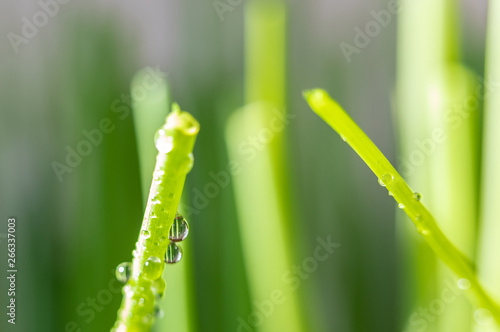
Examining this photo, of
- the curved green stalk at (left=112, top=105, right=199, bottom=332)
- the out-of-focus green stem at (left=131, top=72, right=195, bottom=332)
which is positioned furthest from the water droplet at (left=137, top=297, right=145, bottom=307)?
the out-of-focus green stem at (left=131, top=72, right=195, bottom=332)

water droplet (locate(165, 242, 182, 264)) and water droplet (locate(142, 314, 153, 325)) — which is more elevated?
water droplet (locate(165, 242, 182, 264))

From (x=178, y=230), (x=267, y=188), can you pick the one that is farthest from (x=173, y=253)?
(x=267, y=188)

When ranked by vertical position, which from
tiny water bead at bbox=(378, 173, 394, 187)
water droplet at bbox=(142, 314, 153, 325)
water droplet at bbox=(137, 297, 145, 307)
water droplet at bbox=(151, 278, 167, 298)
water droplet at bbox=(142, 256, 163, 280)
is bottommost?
water droplet at bbox=(142, 314, 153, 325)

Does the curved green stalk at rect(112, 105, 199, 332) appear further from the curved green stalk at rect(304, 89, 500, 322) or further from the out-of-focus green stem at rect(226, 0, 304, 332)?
the out-of-focus green stem at rect(226, 0, 304, 332)

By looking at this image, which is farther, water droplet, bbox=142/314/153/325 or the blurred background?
the blurred background

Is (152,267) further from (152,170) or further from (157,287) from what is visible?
(152,170)

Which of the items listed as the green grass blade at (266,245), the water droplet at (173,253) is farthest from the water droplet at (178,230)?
the green grass blade at (266,245)

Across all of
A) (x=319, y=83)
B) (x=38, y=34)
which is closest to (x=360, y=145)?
(x=319, y=83)
